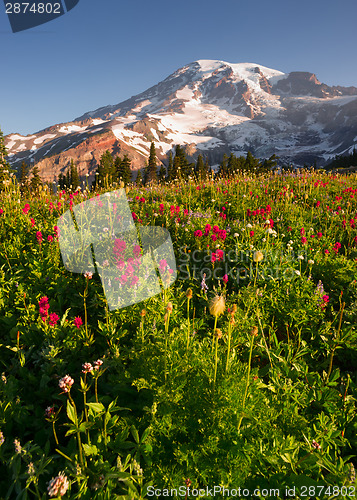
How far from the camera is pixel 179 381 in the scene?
1.98 metres

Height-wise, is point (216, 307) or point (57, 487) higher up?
point (216, 307)

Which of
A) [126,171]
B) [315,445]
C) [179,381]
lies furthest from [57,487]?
[126,171]

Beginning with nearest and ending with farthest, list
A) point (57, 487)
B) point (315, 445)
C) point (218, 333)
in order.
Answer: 1. point (57, 487)
2. point (218, 333)
3. point (315, 445)

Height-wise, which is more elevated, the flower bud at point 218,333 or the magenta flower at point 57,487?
the flower bud at point 218,333

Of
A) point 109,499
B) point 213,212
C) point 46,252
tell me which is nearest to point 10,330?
point 46,252

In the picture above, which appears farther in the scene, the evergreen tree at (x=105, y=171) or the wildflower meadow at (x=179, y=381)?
the evergreen tree at (x=105, y=171)

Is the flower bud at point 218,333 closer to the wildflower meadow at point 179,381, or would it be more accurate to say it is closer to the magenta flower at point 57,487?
the wildflower meadow at point 179,381

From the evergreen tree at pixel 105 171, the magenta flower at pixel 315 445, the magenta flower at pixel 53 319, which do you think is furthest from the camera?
the evergreen tree at pixel 105 171

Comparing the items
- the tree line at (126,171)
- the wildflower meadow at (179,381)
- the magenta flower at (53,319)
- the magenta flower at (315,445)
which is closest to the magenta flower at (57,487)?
the wildflower meadow at (179,381)

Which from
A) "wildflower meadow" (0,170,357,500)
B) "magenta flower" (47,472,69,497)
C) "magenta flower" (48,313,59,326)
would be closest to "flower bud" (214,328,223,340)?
"wildflower meadow" (0,170,357,500)

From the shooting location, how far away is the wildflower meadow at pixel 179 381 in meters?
1.66

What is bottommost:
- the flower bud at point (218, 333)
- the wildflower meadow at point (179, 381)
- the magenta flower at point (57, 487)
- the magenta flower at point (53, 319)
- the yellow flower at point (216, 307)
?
the wildflower meadow at point (179, 381)

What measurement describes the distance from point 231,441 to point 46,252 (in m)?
3.51

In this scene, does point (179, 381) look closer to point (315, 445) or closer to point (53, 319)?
point (315, 445)
